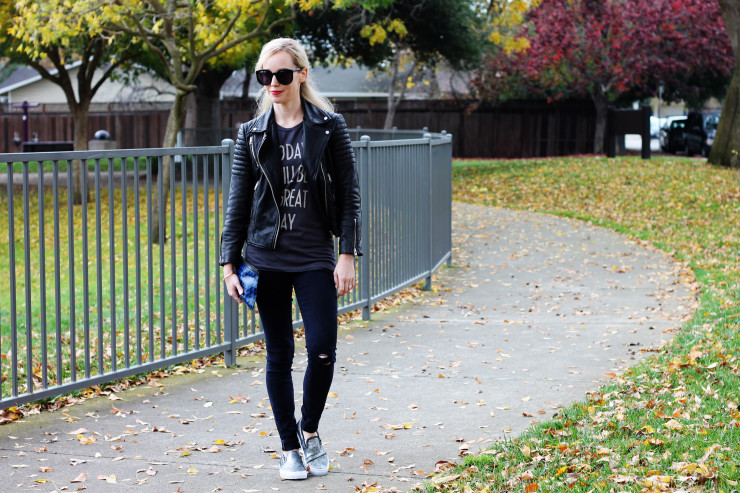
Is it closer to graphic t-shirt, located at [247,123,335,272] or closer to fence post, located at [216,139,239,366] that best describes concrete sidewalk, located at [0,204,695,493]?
fence post, located at [216,139,239,366]

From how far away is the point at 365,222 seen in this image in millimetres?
8445

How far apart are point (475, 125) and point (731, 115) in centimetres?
1538

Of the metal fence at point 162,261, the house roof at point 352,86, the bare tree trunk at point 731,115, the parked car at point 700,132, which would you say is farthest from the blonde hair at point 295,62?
the house roof at point 352,86

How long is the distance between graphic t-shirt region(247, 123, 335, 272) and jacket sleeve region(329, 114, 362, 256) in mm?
138

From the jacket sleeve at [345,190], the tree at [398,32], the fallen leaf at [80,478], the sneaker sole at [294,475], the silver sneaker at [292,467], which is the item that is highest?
the tree at [398,32]

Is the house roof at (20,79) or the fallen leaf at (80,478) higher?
the house roof at (20,79)

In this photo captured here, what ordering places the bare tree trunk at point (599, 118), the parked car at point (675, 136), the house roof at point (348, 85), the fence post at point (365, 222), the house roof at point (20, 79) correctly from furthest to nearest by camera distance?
the house roof at point (20, 79) → the house roof at point (348, 85) → the parked car at point (675, 136) → the bare tree trunk at point (599, 118) → the fence post at point (365, 222)

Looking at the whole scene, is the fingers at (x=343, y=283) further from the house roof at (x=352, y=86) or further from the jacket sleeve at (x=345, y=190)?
the house roof at (x=352, y=86)

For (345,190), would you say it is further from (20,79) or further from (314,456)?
(20,79)

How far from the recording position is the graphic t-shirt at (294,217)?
14.7ft

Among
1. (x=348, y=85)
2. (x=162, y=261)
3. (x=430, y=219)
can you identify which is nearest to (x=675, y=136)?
(x=348, y=85)

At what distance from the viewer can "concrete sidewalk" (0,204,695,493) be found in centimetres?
480

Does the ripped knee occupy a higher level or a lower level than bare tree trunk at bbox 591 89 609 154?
lower

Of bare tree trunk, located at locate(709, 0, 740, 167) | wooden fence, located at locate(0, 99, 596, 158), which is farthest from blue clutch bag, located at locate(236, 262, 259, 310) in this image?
wooden fence, located at locate(0, 99, 596, 158)
